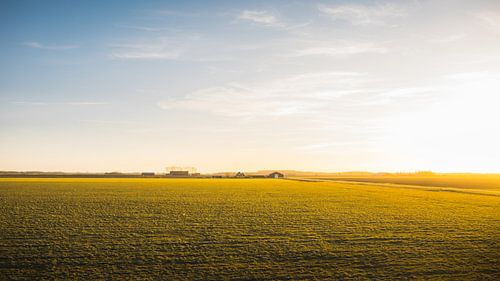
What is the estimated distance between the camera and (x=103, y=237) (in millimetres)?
22188

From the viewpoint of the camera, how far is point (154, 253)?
18.7 m

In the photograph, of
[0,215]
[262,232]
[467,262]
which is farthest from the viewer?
[0,215]

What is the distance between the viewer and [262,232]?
78.7 feet

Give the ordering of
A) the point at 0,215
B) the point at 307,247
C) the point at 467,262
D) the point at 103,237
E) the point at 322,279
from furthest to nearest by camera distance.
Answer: the point at 0,215 < the point at 103,237 < the point at 307,247 < the point at 467,262 < the point at 322,279

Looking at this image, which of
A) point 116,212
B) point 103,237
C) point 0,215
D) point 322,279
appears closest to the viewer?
point 322,279

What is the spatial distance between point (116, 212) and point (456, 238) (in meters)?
27.5

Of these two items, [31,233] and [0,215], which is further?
[0,215]

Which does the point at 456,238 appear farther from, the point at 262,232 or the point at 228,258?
the point at 228,258

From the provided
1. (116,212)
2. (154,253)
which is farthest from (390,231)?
(116,212)

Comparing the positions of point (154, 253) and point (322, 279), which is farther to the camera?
point (154, 253)

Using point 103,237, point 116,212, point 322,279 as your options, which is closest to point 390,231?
point 322,279

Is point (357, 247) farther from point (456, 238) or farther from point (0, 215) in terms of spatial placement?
point (0, 215)

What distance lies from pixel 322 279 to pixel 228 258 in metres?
4.86

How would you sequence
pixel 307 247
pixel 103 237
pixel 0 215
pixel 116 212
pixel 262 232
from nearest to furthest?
pixel 307 247 < pixel 103 237 < pixel 262 232 < pixel 0 215 < pixel 116 212
